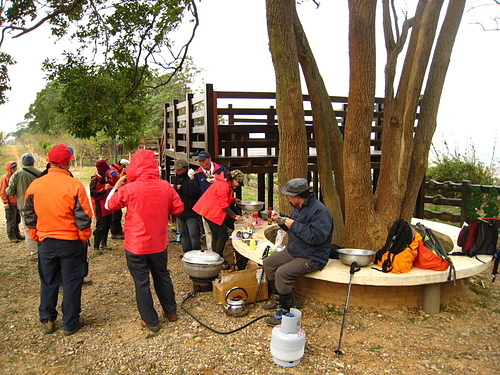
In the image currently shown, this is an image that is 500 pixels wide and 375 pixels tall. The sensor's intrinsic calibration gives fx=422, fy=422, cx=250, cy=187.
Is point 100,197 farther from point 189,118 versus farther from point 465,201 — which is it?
point 465,201

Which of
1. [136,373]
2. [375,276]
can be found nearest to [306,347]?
[375,276]

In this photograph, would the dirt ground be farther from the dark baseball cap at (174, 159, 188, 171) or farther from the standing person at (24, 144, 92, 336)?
the dark baseball cap at (174, 159, 188, 171)

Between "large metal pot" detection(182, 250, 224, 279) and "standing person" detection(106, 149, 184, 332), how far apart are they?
94 centimetres

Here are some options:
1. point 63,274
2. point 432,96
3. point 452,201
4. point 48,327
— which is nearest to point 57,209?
point 63,274

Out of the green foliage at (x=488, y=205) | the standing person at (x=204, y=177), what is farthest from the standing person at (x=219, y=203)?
the green foliage at (x=488, y=205)

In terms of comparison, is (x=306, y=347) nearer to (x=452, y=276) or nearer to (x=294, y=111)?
(x=452, y=276)

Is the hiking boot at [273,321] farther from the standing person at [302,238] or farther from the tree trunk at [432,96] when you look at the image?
the tree trunk at [432,96]

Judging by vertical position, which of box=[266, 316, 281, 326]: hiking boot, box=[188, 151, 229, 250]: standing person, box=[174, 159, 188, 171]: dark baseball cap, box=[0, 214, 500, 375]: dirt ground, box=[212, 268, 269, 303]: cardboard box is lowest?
box=[0, 214, 500, 375]: dirt ground

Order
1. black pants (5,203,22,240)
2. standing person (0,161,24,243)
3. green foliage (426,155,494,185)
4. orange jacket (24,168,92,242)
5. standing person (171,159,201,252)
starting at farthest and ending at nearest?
green foliage (426,155,494,185) → black pants (5,203,22,240) → standing person (0,161,24,243) → standing person (171,159,201,252) → orange jacket (24,168,92,242)

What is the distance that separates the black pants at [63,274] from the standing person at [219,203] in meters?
2.48

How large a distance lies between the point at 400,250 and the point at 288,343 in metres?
2.09

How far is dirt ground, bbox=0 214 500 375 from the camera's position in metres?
4.18

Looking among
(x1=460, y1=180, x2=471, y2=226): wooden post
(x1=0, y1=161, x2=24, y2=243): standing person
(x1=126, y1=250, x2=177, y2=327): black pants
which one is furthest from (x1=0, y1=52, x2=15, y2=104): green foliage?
(x1=460, y1=180, x2=471, y2=226): wooden post

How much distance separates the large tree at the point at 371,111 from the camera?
5.82 m
